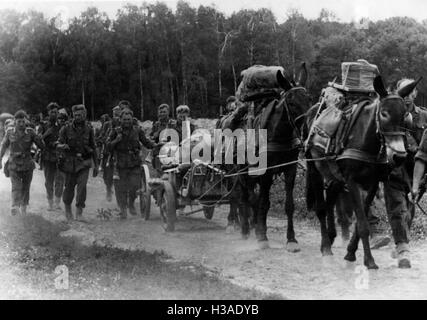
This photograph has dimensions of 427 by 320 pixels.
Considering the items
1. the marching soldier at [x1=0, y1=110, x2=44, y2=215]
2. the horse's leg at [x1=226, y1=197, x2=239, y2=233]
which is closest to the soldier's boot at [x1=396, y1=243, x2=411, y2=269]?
the horse's leg at [x1=226, y1=197, x2=239, y2=233]

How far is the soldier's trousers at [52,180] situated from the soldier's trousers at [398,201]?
29.7ft

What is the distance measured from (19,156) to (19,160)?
0.29 ft

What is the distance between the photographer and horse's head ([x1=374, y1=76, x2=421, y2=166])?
6770 mm

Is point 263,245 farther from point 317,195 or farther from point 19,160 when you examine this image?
point 19,160

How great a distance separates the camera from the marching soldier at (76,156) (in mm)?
12594

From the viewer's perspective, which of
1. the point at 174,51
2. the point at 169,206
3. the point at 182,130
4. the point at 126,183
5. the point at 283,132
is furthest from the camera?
the point at 174,51

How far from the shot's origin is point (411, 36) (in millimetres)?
25797

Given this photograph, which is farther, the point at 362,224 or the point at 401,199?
the point at 401,199

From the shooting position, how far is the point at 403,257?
763cm

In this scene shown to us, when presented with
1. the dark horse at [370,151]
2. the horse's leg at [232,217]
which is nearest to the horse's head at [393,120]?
the dark horse at [370,151]

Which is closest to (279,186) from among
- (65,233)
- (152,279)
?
(65,233)

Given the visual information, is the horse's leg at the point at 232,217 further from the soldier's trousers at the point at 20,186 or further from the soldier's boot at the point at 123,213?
the soldier's trousers at the point at 20,186

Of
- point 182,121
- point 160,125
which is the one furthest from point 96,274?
point 160,125

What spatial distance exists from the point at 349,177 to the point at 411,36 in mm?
20289
